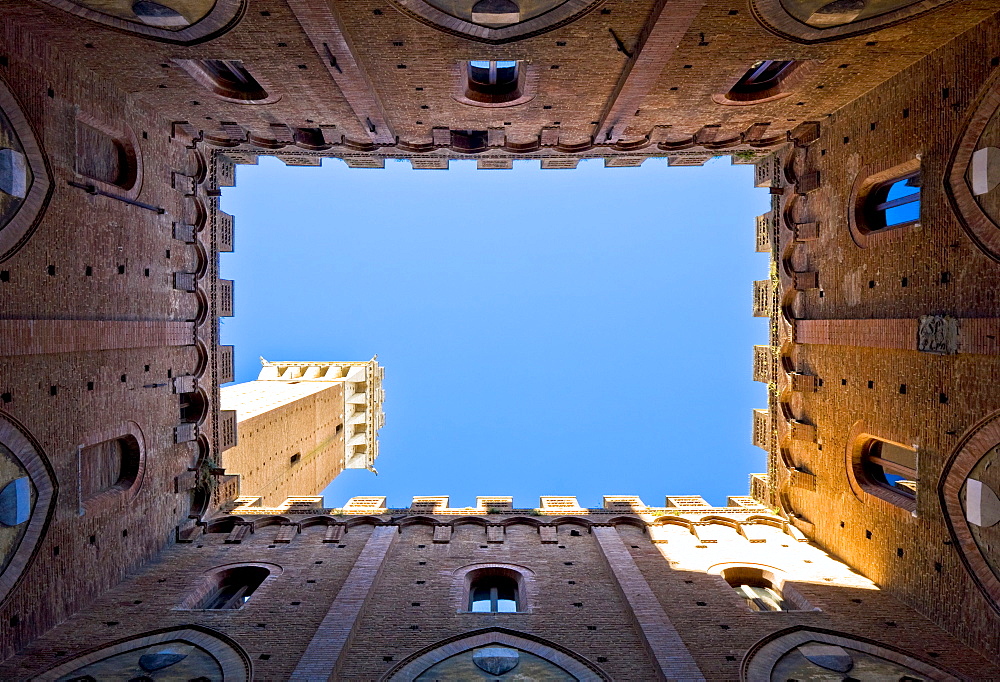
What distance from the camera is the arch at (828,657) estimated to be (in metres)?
10.1

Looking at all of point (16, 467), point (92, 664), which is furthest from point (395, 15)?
point (92, 664)

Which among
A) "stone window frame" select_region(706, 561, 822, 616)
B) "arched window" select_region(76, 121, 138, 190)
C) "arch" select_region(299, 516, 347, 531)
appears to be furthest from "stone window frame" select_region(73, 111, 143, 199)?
"stone window frame" select_region(706, 561, 822, 616)

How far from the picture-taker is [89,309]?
476 inches

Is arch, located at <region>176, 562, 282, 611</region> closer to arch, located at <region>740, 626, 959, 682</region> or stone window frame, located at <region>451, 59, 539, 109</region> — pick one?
arch, located at <region>740, 626, 959, 682</region>

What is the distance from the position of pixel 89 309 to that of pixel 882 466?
756 inches

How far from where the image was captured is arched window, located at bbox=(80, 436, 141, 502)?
1262 cm

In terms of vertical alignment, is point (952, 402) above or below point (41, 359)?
below

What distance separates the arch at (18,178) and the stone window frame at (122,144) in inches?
44.8

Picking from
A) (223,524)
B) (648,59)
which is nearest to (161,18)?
(648,59)

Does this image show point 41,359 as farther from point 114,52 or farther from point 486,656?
point 486,656

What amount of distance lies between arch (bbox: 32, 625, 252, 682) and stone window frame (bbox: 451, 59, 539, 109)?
1336 centimetres

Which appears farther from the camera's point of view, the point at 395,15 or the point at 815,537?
the point at 815,537

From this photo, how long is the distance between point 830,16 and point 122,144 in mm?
16458

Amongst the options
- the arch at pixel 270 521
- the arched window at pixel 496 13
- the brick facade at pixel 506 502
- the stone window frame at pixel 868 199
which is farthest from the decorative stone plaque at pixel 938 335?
the arch at pixel 270 521
